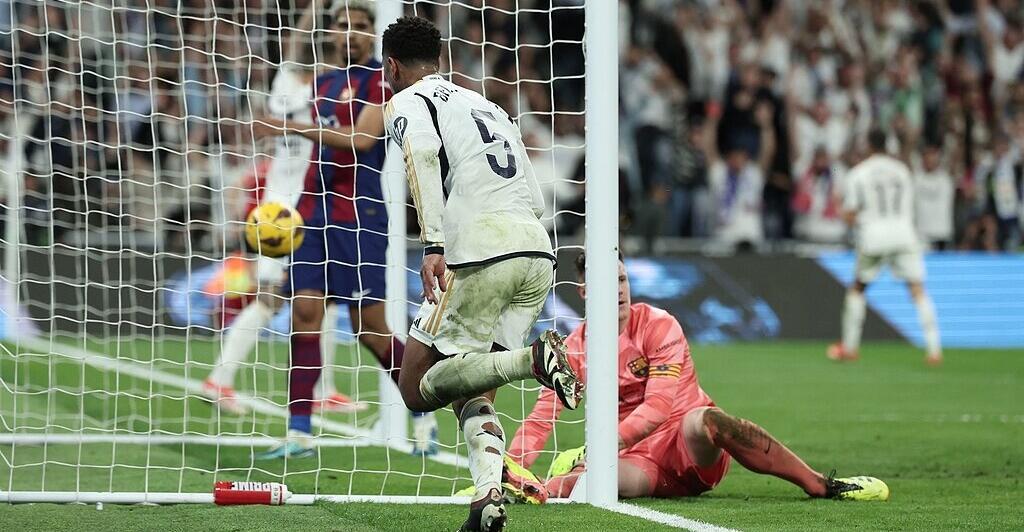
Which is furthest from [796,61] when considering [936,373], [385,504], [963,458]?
[385,504]

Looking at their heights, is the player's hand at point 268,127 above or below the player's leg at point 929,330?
above

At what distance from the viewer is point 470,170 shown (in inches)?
205

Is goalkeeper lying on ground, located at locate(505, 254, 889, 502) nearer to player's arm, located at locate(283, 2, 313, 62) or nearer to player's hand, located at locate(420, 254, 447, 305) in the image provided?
player's hand, located at locate(420, 254, 447, 305)

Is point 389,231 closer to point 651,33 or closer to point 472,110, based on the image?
point 472,110

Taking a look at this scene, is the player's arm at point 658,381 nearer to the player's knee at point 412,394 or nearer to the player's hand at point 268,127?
the player's knee at point 412,394

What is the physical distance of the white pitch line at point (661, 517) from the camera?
5239 millimetres

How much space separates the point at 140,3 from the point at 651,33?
752 cm

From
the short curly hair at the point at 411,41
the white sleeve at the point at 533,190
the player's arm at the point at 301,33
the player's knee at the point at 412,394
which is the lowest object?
the player's knee at the point at 412,394

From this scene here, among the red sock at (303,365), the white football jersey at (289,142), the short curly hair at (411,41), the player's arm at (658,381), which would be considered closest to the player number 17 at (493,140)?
the short curly hair at (411,41)

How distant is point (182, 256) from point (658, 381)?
8.01ft

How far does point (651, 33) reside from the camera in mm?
20344

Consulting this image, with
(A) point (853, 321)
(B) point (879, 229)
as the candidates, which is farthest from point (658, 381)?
(B) point (879, 229)

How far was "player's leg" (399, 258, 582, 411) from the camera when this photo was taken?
16.4 ft

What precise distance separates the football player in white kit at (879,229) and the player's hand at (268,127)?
941 centimetres
